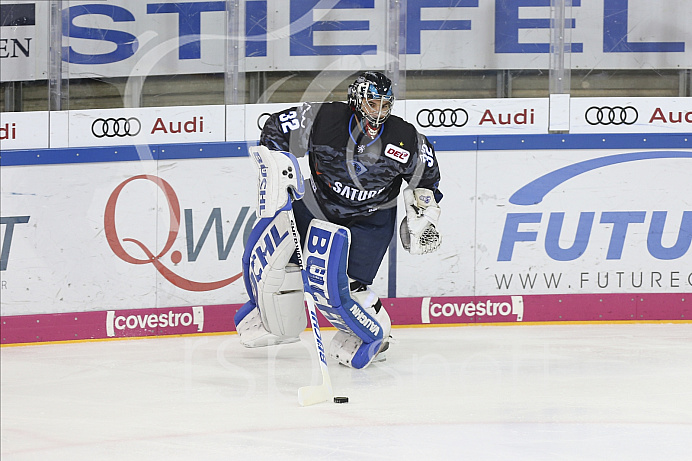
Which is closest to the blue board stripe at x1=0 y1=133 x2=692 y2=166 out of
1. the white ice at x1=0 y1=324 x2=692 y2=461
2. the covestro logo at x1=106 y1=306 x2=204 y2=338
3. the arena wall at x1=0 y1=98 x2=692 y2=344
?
the arena wall at x1=0 y1=98 x2=692 y2=344

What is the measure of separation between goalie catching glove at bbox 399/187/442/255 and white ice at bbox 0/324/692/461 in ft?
1.60

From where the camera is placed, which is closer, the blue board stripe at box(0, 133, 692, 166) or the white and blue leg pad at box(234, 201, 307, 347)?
the white and blue leg pad at box(234, 201, 307, 347)

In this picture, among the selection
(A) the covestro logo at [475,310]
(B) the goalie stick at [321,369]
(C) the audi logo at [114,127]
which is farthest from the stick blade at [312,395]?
(C) the audi logo at [114,127]

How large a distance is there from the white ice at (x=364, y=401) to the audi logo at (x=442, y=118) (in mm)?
1105

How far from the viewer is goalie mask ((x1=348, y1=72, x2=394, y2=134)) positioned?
340 cm

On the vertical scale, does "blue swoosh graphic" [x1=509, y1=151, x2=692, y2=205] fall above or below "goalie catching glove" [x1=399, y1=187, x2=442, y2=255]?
above

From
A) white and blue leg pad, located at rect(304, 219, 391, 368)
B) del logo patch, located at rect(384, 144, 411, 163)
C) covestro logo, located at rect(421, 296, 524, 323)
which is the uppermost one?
del logo patch, located at rect(384, 144, 411, 163)

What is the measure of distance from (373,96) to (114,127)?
161cm

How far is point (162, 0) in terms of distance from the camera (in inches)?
182

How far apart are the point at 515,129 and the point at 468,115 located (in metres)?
0.25

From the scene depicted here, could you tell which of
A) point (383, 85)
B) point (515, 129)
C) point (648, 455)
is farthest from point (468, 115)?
point (648, 455)

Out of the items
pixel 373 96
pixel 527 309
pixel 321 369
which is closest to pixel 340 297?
pixel 321 369

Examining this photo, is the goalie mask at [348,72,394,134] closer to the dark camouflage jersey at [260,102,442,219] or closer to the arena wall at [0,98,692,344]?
the dark camouflage jersey at [260,102,442,219]

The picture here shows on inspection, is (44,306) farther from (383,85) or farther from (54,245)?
(383,85)
